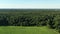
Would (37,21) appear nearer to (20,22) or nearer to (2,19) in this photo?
(20,22)

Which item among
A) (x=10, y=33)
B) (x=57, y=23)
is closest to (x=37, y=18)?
(x=57, y=23)

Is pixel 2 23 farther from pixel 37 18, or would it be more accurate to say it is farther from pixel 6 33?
pixel 6 33

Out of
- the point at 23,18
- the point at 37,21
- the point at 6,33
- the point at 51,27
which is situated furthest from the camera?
the point at 23,18

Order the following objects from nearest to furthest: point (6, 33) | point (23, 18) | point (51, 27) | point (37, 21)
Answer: point (6, 33)
point (51, 27)
point (37, 21)
point (23, 18)

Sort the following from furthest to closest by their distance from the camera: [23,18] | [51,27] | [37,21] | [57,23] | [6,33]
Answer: [23,18] < [37,21] < [51,27] < [57,23] < [6,33]

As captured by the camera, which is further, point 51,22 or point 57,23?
point 51,22

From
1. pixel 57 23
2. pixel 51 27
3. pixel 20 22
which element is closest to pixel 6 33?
pixel 57 23

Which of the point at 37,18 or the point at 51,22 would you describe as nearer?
the point at 51,22

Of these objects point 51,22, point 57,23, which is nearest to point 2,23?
point 51,22

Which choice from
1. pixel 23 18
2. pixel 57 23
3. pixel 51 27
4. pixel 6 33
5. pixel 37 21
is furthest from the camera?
pixel 23 18
